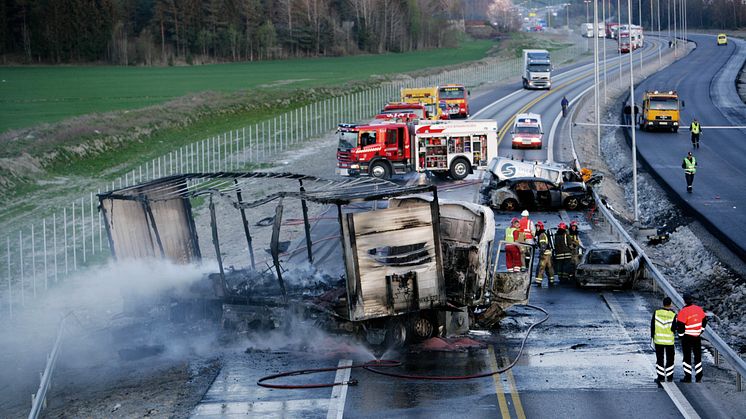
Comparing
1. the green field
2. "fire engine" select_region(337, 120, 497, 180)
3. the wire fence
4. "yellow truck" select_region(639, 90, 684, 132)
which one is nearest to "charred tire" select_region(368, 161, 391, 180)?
"fire engine" select_region(337, 120, 497, 180)

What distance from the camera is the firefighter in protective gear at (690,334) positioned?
19.0 metres

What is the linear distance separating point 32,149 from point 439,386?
43.1 m

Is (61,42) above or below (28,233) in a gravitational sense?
above

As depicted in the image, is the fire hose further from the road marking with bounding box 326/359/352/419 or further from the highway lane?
the highway lane

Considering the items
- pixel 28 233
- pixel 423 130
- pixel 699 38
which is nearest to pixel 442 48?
pixel 699 38

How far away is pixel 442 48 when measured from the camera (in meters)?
182

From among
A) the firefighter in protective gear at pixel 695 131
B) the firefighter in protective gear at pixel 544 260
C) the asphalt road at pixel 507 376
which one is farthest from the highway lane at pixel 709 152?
the asphalt road at pixel 507 376

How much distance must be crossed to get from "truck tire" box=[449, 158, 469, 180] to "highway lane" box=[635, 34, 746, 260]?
930 cm

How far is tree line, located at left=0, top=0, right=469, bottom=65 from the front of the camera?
11825cm

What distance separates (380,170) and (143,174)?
39.0ft

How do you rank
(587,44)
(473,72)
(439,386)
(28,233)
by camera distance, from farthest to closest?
(587,44) → (473,72) → (28,233) → (439,386)

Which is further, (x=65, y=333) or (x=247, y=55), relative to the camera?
(x=247, y=55)

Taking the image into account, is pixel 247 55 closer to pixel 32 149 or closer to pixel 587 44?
pixel 587 44

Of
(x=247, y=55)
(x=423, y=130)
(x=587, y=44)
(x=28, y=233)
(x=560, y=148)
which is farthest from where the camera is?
(x=587, y=44)
